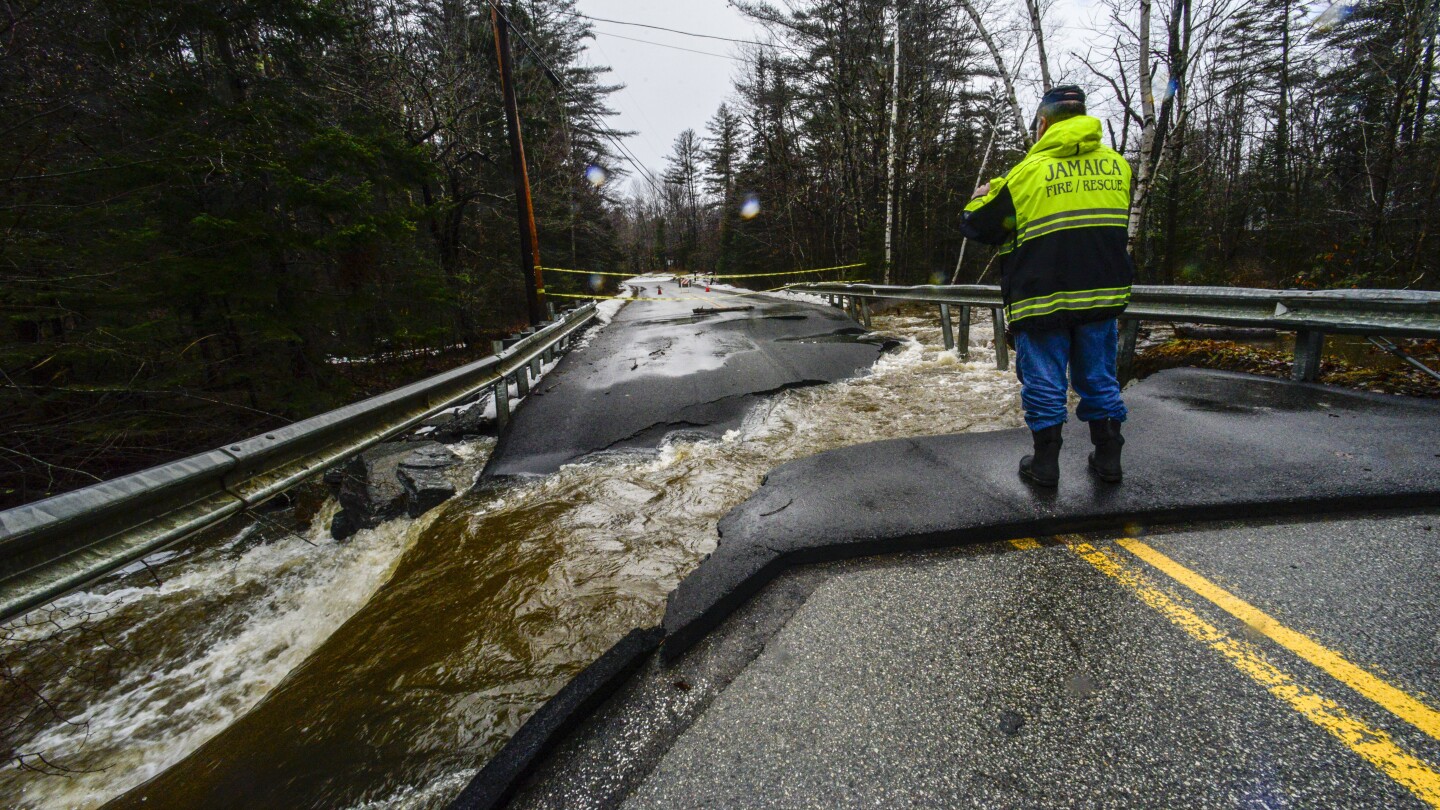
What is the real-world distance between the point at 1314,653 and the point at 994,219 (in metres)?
2.42

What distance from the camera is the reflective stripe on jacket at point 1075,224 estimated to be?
2.90m

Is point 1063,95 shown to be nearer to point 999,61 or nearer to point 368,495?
point 368,495

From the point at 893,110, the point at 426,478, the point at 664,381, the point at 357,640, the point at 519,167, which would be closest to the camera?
the point at 357,640

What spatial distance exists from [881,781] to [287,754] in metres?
2.13

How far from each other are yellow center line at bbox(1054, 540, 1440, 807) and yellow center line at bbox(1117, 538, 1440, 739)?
13cm

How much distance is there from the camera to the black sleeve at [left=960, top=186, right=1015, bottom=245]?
3.13m

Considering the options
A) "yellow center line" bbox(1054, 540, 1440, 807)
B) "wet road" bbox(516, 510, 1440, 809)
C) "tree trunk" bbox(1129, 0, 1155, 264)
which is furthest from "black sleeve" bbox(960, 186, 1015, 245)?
"tree trunk" bbox(1129, 0, 1155, 264)

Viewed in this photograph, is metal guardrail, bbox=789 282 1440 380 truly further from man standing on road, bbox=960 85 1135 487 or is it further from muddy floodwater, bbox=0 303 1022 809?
muddy floodwater, bbox=0 303 1022 809

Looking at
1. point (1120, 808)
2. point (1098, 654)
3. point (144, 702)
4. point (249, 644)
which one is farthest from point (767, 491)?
point (144, 702)

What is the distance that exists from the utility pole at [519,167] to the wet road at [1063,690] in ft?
37.1

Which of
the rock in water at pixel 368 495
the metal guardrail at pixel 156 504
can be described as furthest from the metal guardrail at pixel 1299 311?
the rock in water at pixel 368 495

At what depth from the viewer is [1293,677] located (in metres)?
1.70

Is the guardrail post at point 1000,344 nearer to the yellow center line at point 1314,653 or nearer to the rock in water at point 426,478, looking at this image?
the yellow center line at point 1314,653

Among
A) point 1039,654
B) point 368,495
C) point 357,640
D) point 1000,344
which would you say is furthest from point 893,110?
point 357,640
